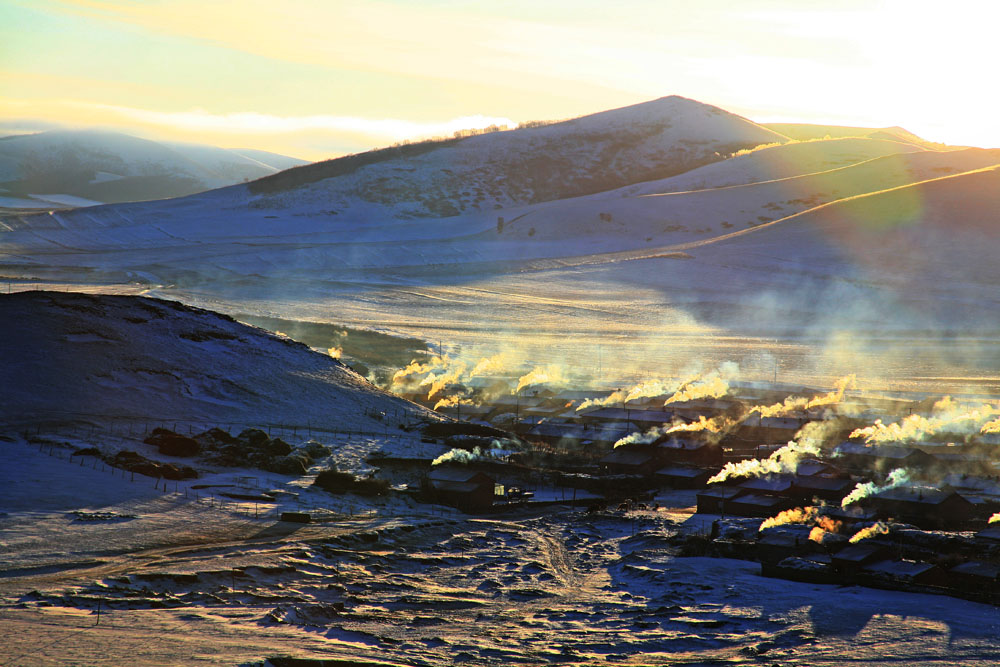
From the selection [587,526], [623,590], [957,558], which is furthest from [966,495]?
[623,590]

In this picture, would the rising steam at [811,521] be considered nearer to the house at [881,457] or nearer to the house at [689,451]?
the house at [881,457]

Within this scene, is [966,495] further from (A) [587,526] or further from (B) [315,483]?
(B) [315,483]

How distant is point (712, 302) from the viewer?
117 meters

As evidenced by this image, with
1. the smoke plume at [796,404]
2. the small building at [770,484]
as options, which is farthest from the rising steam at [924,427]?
the small building at [770,484]

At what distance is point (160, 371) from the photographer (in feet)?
196

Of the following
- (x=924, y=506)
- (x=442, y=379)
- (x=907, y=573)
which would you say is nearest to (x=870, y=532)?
(x=907, y=573)

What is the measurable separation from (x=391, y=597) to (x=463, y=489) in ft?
47.3

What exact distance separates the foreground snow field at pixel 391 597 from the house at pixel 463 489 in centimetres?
313

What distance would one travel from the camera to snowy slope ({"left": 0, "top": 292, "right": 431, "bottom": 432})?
2144 inches

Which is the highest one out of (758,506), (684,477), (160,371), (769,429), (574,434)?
(160,371)

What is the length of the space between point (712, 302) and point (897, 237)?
94.5 ft

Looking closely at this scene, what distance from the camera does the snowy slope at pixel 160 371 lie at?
54469 millimetres

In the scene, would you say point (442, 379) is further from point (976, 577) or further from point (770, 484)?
point (976, 577)

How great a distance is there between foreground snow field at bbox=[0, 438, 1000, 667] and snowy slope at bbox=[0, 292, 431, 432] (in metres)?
11.9
